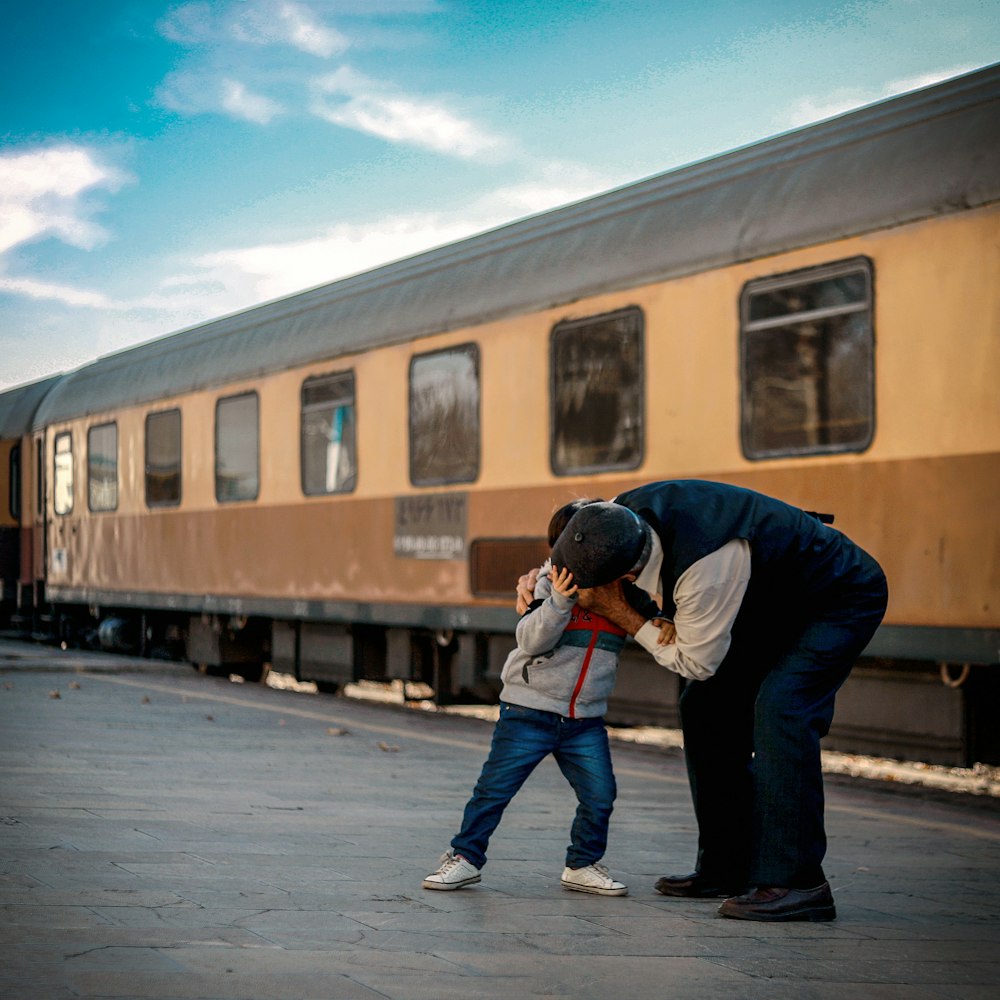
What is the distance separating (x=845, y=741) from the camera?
8.82 metres

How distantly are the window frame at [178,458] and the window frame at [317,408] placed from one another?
106 inches

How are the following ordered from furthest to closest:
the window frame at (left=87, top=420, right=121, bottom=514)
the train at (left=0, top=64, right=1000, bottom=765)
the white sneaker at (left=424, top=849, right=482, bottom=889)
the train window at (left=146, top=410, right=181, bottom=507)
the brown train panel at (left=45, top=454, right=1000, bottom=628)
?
the window frame at (left=87, top=420, right=121, bottom=514)
the train window at (left=146, top=410, right=181, bottom=507)
the train at (left=0, top=64, right=1000, bottom=765)
the brown train panel at (left=45, top=454, right=1000, bottom=628)
the white sneaker at (left=424, top=849, right=482, bottom=889)

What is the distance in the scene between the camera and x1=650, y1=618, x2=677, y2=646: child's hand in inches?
194

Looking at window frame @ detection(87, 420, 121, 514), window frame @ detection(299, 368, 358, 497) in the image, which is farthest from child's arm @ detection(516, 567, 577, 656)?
window frame @ detection(87, 420, 121, 514)

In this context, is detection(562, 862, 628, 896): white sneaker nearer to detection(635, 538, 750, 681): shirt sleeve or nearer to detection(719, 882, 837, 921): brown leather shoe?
detection(719, 882, 837, 921): brown leather shoe

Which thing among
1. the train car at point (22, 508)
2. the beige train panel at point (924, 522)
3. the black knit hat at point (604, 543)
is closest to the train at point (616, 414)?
the beige train panel at point (924, 522)

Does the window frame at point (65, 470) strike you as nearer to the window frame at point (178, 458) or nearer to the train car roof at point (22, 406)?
the train car roof at point (22, 406)

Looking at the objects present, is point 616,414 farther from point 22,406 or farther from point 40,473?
point 22,406

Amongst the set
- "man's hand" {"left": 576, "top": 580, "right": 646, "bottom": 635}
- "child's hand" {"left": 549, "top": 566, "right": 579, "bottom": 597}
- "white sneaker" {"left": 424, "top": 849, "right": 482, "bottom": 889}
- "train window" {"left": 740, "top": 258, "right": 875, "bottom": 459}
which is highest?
"train window" {"left": 740, "top": 258, "right": 875, "bottom": 459}

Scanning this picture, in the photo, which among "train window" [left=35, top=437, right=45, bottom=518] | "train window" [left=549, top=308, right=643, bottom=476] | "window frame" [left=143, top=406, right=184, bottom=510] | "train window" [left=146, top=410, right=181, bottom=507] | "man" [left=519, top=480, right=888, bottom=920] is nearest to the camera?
"man" [left=519, top=480, right=888, bottom=920]

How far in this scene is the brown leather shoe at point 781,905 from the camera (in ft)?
16.4

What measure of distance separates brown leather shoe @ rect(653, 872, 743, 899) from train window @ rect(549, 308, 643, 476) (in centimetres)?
464

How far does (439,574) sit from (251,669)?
16.9ft

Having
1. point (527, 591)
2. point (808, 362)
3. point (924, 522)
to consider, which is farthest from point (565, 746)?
point (808, 362)
